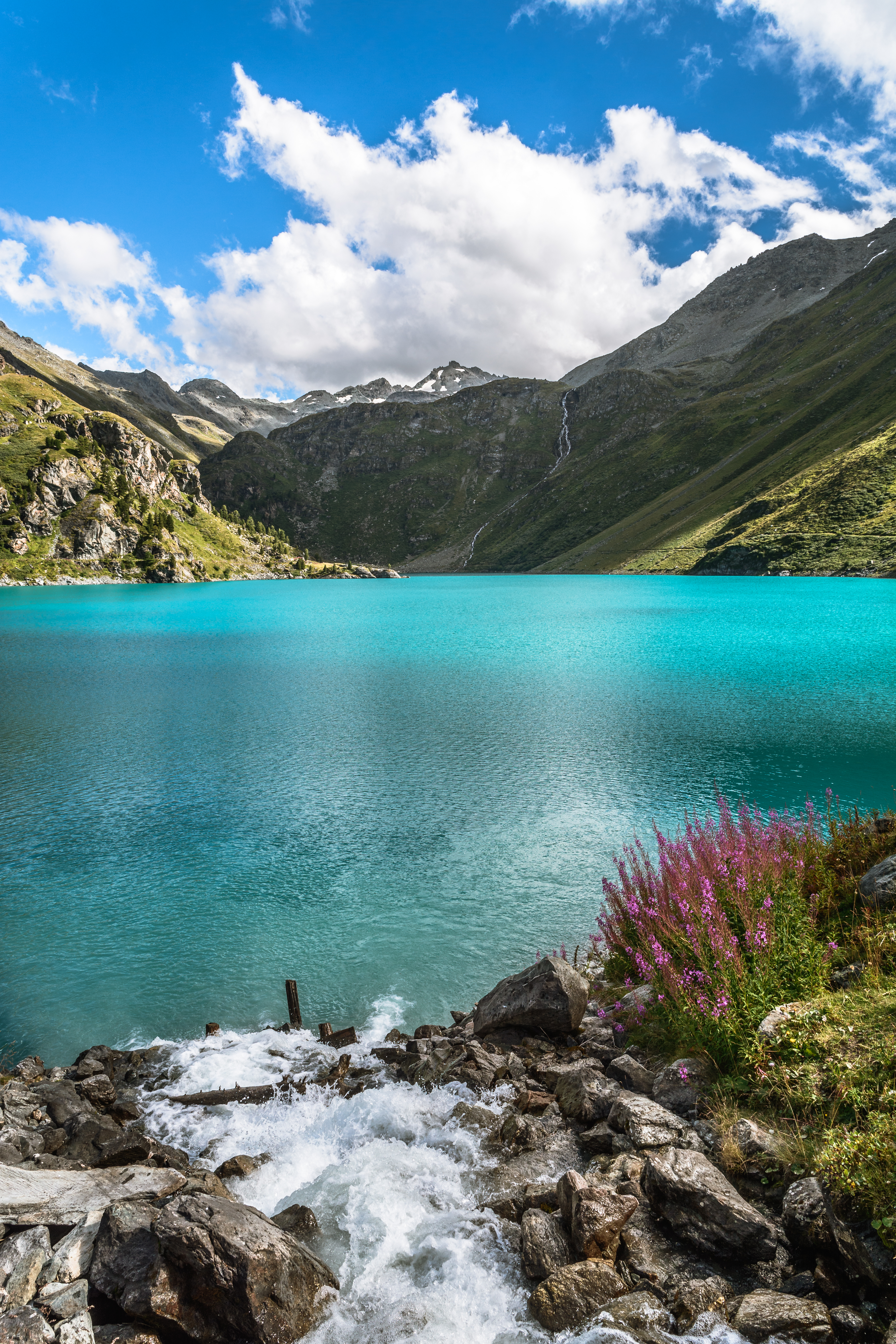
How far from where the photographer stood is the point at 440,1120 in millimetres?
10141

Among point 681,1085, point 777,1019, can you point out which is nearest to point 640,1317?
point 681,1085

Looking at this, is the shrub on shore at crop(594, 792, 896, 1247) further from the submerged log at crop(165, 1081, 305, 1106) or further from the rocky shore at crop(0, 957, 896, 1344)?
the submerged log at crop(165, 1081, 305, 1106)

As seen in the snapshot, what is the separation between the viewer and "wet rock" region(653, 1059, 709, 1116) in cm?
861

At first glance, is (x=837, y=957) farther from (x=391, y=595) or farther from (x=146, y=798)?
(x=391, y=595)

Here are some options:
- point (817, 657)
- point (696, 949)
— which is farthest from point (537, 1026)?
point (817, 657)

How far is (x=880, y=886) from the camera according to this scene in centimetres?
1069

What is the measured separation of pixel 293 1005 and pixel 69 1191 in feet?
21.0

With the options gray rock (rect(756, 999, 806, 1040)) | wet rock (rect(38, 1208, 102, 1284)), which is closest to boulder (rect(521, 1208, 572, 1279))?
gray rock (rect(756, 999, 806, 1040))

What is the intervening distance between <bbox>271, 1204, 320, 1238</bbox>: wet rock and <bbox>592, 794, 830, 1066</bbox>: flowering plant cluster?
18.1ft

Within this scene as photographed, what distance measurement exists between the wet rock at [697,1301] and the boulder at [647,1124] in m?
1.71

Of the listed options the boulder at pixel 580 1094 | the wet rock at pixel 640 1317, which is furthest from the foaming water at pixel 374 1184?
the boulder at pixel 580 1094

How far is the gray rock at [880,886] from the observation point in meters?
10.5

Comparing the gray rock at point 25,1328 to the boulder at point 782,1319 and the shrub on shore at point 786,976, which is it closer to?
the boulder at point 782,1319

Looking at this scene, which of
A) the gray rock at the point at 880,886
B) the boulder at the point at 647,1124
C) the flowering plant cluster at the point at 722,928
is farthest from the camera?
the gray rock at the point at 880,886
